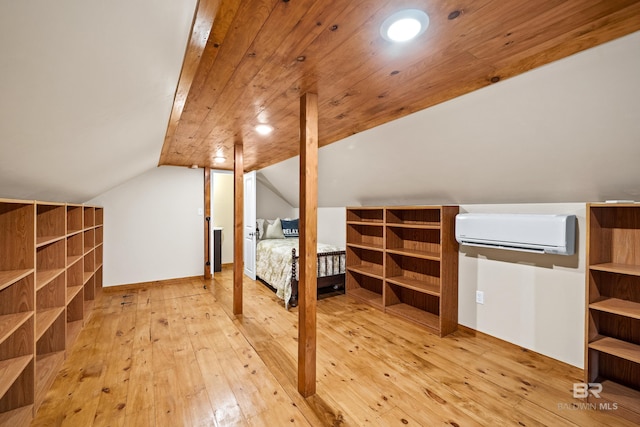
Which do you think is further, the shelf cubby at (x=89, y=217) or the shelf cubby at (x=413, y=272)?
the shelf cubby at (x=89, y=217)

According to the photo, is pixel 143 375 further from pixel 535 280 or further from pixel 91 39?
pixel 535 280

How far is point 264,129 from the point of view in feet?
8.95

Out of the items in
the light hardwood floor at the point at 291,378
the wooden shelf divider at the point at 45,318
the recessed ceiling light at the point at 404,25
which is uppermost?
the recessed ceiling light at the point at 404,25

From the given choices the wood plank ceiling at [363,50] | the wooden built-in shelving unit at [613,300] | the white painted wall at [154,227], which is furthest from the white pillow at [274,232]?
the wooden built-in shelving unit at [613,300]

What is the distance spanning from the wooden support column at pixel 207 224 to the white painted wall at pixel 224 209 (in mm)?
885

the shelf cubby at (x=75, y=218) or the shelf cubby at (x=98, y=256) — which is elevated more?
the shelf cubby at (x=75, y=218)

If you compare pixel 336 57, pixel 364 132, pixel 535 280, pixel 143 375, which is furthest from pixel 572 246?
pixel 143 375

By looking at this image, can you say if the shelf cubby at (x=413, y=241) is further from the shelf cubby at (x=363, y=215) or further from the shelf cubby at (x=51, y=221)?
the shelf cubby at (x=51, y=221)

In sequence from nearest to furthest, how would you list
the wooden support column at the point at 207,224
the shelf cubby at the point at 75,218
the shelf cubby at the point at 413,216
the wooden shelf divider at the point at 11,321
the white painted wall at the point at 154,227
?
the wooden shelf divider at the point at 11,321 → the shelf cubby at the point at 75,218 → the shelf cubby at the point at 413,216 → the white painted wall at the point at 154,227 → the wooden support column at the point at 207,224

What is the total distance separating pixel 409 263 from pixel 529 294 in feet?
4.24

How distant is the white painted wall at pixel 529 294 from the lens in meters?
2.20

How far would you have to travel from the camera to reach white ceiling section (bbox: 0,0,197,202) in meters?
0.75

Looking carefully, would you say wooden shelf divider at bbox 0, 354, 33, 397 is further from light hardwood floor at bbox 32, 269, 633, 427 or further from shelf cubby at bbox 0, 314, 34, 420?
light hardwood floor at bbox 32, 269, 633, 427

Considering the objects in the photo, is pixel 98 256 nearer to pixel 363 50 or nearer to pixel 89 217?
pixel 89 217
